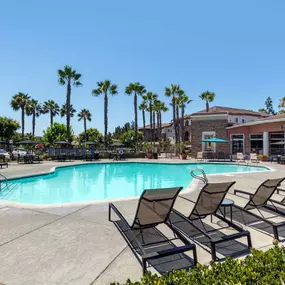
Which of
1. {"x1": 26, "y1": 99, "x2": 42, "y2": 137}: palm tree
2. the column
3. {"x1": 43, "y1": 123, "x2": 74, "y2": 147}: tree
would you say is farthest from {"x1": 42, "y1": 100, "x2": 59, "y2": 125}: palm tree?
the column

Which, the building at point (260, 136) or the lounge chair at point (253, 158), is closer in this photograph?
the lounge chair at point (253, 158)

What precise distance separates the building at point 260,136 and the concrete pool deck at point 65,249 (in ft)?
64.2

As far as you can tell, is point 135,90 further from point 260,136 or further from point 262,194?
point 262,194

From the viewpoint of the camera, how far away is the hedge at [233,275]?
1896 millimetres

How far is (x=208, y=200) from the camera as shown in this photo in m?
3.88

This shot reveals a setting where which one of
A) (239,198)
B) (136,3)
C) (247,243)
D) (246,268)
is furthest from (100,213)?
(136,3)

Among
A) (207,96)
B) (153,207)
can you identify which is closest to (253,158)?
(207,96)

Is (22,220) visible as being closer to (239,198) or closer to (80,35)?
(239,198)

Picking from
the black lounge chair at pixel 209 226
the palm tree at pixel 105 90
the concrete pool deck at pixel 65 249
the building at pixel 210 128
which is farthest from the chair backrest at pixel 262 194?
the palm tree at pixel 105 90

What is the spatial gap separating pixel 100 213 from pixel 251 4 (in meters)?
13.2

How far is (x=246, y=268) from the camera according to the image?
2027 mm

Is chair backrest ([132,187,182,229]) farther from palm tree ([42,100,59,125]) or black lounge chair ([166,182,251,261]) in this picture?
Result: palm tree ([42,100,59,125])

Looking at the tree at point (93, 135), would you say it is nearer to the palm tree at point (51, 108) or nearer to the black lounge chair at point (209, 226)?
the palm tree at point (51, 108)

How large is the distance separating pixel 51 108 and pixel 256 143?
130 ft
